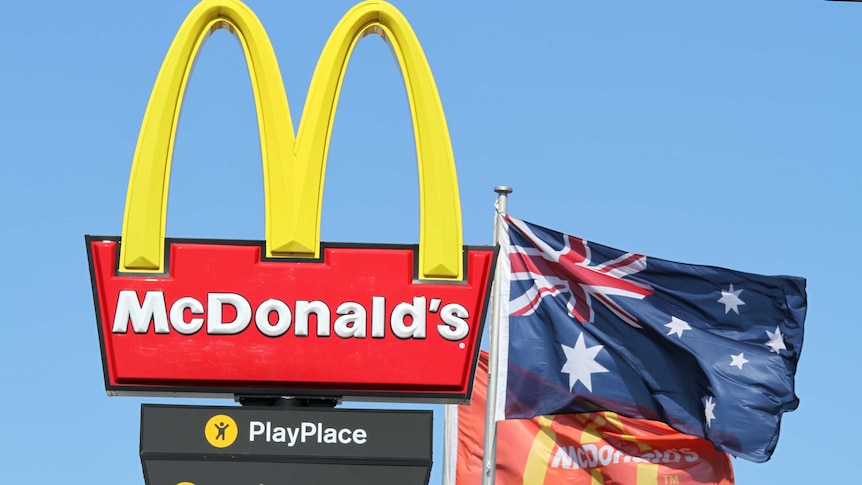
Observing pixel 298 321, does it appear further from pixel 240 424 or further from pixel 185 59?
pixel 185 59

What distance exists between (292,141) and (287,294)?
126 cm

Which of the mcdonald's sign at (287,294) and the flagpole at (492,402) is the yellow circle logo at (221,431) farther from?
the flagpole at (492,402)

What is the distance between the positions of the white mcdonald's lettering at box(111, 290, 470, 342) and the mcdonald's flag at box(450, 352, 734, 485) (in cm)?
656

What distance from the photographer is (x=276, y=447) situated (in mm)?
13852

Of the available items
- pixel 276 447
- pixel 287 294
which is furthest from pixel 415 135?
pixel 276 447

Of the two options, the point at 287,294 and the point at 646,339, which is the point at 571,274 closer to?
the point at 646,339

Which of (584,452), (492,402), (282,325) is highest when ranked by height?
(282,325)

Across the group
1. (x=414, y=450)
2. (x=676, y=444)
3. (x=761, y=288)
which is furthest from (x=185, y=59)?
(x=676, y=444)

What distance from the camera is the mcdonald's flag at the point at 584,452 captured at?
68.7 ft

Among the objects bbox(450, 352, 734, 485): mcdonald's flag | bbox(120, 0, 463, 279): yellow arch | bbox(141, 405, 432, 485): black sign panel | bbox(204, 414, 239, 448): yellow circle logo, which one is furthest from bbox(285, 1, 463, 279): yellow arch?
bbox(450, 352, 734, 485): mcdonald's flag

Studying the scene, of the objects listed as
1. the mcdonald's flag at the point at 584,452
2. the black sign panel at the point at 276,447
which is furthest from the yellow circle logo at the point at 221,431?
the mcdonald's flag at the point at 584,452

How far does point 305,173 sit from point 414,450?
244 centimetres

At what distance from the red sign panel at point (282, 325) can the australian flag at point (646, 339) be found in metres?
4.69

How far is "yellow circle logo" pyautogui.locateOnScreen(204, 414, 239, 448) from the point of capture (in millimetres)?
13812
